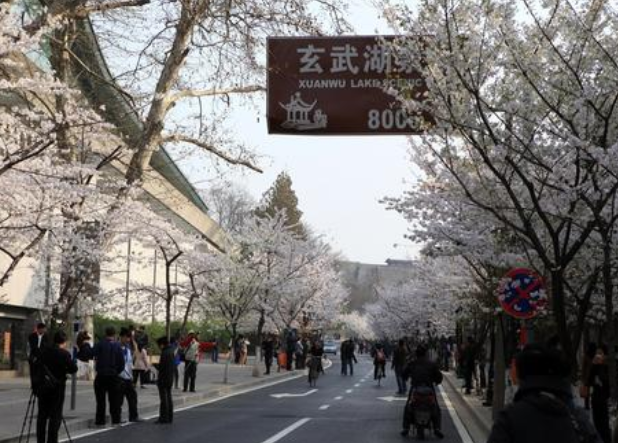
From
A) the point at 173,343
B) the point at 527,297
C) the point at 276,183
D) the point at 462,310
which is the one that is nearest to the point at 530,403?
the point at 527,297

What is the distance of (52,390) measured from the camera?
12.3 metres

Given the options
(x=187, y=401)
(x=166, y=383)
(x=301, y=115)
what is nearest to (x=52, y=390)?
(x=166, y=383)

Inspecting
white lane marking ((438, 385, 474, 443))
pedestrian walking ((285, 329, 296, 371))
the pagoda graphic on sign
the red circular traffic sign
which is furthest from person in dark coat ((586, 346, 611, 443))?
pedestrian walking ((285, 329, 296, 371))

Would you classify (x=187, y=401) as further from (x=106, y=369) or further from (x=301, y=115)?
(x=301, y=115)

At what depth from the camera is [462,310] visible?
3162 cm

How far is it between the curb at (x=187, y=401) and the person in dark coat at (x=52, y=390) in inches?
35.3

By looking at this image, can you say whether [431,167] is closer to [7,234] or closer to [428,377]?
[428,377]

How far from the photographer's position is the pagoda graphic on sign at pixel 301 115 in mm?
12258

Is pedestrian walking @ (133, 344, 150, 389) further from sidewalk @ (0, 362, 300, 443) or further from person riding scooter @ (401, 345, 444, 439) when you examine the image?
person riding scooter @ (401, 345, 444, 439)

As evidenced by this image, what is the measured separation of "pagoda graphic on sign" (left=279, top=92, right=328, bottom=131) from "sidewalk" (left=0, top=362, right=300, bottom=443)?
6.25 metres

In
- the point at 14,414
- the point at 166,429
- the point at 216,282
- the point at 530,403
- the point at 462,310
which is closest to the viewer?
→ the point at 530,403

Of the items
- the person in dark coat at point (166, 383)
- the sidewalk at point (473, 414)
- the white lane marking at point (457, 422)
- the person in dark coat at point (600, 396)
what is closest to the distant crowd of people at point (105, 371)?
the person in dark coat at point (166, 383)

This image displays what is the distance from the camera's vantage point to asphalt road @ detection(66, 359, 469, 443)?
582 inches

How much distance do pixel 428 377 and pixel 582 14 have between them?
696cm
